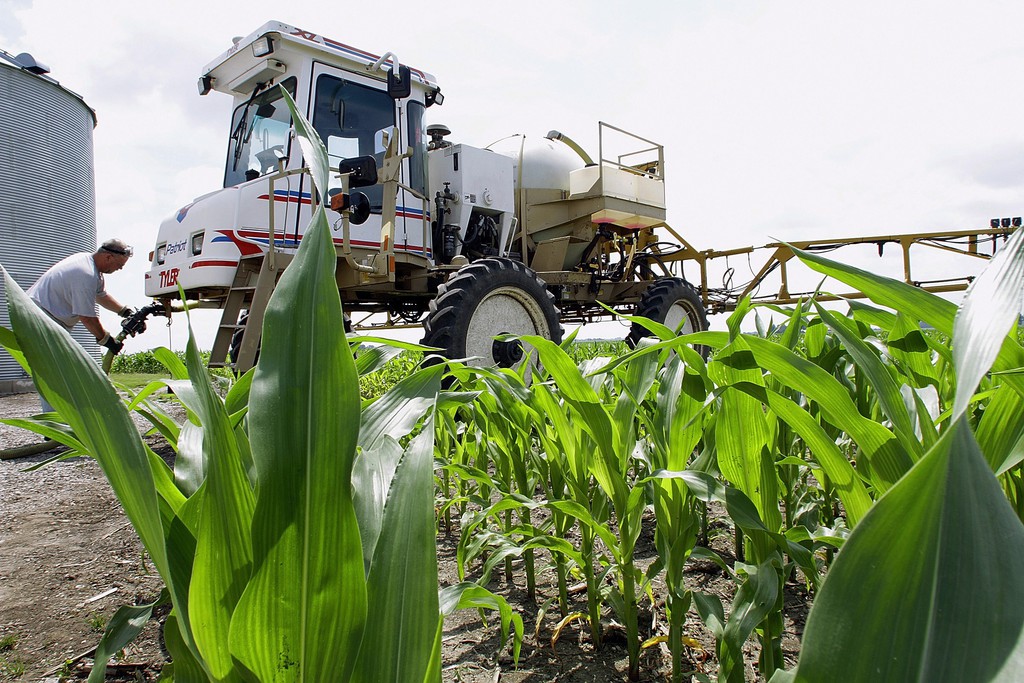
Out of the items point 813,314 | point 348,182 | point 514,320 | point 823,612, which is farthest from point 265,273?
point 823,612

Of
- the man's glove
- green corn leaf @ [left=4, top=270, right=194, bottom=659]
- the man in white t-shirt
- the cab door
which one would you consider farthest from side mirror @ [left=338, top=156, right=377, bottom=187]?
green corn leaf @ [left=4, top=270, right=194, bottom=659]

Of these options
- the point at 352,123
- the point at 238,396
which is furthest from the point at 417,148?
the point at 238,396

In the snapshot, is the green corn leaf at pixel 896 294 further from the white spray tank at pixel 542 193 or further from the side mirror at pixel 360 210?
the white spray tank at pixel 542 193

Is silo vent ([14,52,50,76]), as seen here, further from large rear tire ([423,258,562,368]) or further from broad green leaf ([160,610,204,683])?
broad green leaf ([160,610,204,683])

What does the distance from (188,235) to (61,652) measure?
3.70 metres

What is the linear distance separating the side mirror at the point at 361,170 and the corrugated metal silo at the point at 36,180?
7955 mm

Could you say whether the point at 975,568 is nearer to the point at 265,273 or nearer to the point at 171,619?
the point at 171,619

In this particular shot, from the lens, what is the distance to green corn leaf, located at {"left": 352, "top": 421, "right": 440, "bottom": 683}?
0.47 m

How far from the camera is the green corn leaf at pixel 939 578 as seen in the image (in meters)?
0.30

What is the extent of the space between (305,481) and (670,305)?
5.93m

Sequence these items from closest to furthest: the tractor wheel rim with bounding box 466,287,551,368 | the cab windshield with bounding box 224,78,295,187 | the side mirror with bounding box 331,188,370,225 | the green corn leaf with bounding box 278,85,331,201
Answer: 1. the green corn leaf with bounding box 278,85,331,201
2. the side mirror with bounding box 331,188,370,225
3. the tractor wheel rim with bounding box 466,287,551,368
4. the cab windshield with bounding box 224,78,295,187

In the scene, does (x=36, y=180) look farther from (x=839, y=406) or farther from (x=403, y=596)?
(x=839, y=406)

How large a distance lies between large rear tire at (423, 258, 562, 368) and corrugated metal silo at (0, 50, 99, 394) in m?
8.26

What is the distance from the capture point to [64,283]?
3918 millimetres
